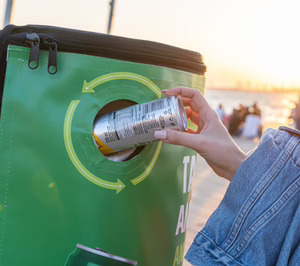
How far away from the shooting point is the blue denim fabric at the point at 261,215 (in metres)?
0.82

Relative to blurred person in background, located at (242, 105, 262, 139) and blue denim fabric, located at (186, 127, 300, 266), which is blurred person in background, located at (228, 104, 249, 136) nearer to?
blurred person in background, located at (242, 105, 262, 139)

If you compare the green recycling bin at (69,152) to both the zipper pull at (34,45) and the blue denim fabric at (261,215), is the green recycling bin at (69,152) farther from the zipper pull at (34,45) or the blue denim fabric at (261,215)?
the blue denim fabric at (261,215)

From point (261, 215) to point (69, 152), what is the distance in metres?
0.64

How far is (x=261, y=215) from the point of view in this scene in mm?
822

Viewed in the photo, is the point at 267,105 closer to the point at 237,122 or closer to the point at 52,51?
the point at 237,122

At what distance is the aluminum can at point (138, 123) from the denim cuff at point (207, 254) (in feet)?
1.13

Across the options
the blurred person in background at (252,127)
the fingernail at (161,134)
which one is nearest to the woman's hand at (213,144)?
the fingernail at (161,134)

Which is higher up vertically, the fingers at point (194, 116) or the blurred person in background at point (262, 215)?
the fingers at point (194, 116)

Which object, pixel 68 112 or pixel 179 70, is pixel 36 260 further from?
pixel 179 70

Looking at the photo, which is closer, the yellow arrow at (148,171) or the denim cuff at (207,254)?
the denim cuff at (207,254)

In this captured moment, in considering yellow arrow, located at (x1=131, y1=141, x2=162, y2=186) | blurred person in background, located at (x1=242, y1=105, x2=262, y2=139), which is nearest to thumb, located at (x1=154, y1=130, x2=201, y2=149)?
yellow arrow, located at (x1=131, y1=141, x2=162, y2=186)

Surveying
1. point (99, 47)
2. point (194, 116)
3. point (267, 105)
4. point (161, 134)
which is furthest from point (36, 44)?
point (267, 105)

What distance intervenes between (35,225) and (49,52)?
1.87 ft

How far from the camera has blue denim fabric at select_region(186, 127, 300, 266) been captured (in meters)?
0.82
